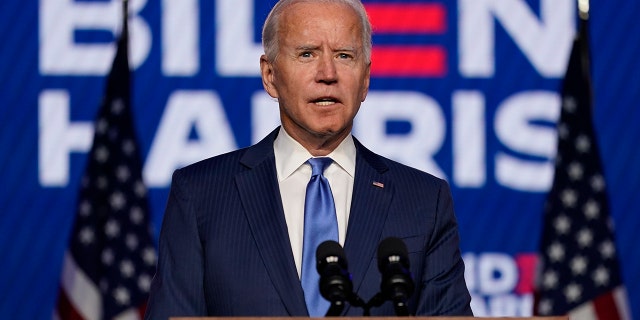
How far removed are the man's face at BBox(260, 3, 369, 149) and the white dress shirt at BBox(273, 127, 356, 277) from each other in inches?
2.4

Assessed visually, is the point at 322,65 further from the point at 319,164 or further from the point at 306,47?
the point at 319,164

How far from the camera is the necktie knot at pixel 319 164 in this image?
7.56ft

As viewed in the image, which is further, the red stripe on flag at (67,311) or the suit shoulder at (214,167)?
the red stripe on flag at (67,311)

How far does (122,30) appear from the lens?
4684 millimetres

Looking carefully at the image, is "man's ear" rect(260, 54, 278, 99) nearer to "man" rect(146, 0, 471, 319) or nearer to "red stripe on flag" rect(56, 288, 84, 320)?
"man" rect(146, 0, 471, 319)

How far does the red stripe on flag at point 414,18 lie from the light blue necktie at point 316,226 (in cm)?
250

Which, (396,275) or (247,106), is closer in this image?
(396,275)

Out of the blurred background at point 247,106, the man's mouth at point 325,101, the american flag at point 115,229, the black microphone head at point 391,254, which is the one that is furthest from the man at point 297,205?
the american flag at point 115,229

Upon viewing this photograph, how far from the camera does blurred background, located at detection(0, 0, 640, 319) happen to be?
4.65 metres

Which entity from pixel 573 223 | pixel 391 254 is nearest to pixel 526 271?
pixel 573 223

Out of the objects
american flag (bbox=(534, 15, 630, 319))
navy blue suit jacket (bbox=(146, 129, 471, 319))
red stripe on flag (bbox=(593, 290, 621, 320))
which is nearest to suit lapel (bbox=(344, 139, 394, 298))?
navy blue suit jacket (bbox=(146, 129, 471, 319))

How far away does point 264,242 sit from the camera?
2186 mm

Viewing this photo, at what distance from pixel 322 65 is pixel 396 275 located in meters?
0.58

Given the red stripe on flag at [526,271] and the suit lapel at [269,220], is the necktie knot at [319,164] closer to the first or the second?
the suit lapel at [269,220]
